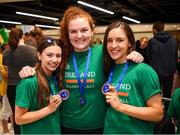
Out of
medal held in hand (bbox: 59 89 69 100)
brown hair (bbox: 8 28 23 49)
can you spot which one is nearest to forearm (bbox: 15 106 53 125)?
medal held in hand (bbox: 59 89 69 100)

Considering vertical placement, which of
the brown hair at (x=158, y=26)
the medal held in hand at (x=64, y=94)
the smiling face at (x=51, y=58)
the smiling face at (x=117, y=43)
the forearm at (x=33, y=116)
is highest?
the brown hair at (x=158, y=26)

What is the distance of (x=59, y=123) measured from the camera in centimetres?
199

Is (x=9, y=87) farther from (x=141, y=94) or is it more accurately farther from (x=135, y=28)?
(x=135, y=28)

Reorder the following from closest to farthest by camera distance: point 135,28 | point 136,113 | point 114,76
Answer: point 136,113 → point 114,76 → point 135,28

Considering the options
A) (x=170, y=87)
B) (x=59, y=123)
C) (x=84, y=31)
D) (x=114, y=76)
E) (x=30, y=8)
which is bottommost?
(x=170, y=87)

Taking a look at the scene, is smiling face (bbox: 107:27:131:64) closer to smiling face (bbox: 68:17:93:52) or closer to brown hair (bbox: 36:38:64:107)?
smiling face (bbox: 68:17:93:52)

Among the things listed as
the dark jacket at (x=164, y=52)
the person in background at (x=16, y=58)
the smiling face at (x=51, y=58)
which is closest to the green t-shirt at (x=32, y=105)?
the smiling face at (x=51, y=58)

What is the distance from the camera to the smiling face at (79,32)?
1969 millimetres

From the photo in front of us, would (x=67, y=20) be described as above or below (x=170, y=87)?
above

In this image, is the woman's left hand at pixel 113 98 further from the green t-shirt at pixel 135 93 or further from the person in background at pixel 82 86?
the person in background at pixel 82 86

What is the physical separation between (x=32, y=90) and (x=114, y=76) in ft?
1.78

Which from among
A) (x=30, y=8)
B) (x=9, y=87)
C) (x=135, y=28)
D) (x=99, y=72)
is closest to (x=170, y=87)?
(x=9, y=87)

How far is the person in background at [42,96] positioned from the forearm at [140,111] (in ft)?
1.30

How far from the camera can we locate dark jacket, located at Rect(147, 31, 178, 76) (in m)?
4.87
